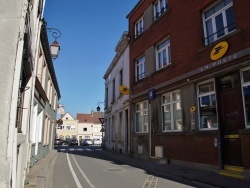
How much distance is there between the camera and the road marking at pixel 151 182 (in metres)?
8.12

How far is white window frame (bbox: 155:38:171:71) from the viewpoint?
49.5 feet

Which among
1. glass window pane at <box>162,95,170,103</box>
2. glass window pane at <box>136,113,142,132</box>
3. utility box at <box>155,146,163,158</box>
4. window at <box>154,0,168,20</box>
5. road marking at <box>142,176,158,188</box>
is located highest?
window at <box>154,0,168,20</box>

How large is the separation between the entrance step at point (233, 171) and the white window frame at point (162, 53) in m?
6.80

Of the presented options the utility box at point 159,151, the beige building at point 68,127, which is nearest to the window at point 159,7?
the utility box at point 159,151

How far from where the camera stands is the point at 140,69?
62.2 feet

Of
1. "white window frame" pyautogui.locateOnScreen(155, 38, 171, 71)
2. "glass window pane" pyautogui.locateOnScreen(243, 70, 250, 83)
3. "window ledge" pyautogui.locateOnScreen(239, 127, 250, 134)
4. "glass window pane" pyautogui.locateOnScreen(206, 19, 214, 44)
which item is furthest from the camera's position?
"white window frame" pyautogui.locateOnScreen(155, 38, 171, 71)

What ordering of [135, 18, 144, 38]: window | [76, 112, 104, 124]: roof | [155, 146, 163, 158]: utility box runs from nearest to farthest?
[155, 146, 163, 158]: utility box → [135, 18, 144, 38]: window → [76, 112, 104, 124]: roof

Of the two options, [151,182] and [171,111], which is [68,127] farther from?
[151,182]

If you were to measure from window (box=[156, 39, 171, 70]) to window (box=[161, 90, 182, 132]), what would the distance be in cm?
199

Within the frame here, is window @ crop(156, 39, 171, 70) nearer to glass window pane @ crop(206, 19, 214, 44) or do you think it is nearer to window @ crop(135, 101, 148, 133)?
window @ crop(135, 101, 148, 133)

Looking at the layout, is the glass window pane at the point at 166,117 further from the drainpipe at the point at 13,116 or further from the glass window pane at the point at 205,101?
the drainpipe at the point at 13,116

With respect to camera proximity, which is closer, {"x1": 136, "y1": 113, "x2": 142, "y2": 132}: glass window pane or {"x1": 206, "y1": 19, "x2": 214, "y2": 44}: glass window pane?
{"x1": 206, "y1": 19, "x2": 214, "y2": 44}: glass window pane

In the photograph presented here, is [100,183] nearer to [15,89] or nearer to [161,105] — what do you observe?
[15,89]

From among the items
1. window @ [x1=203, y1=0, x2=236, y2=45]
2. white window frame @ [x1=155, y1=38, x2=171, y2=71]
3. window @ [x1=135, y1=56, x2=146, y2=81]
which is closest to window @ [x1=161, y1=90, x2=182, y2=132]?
white window frame @ [x1=155, y1=38, x2=171, y2=71]
